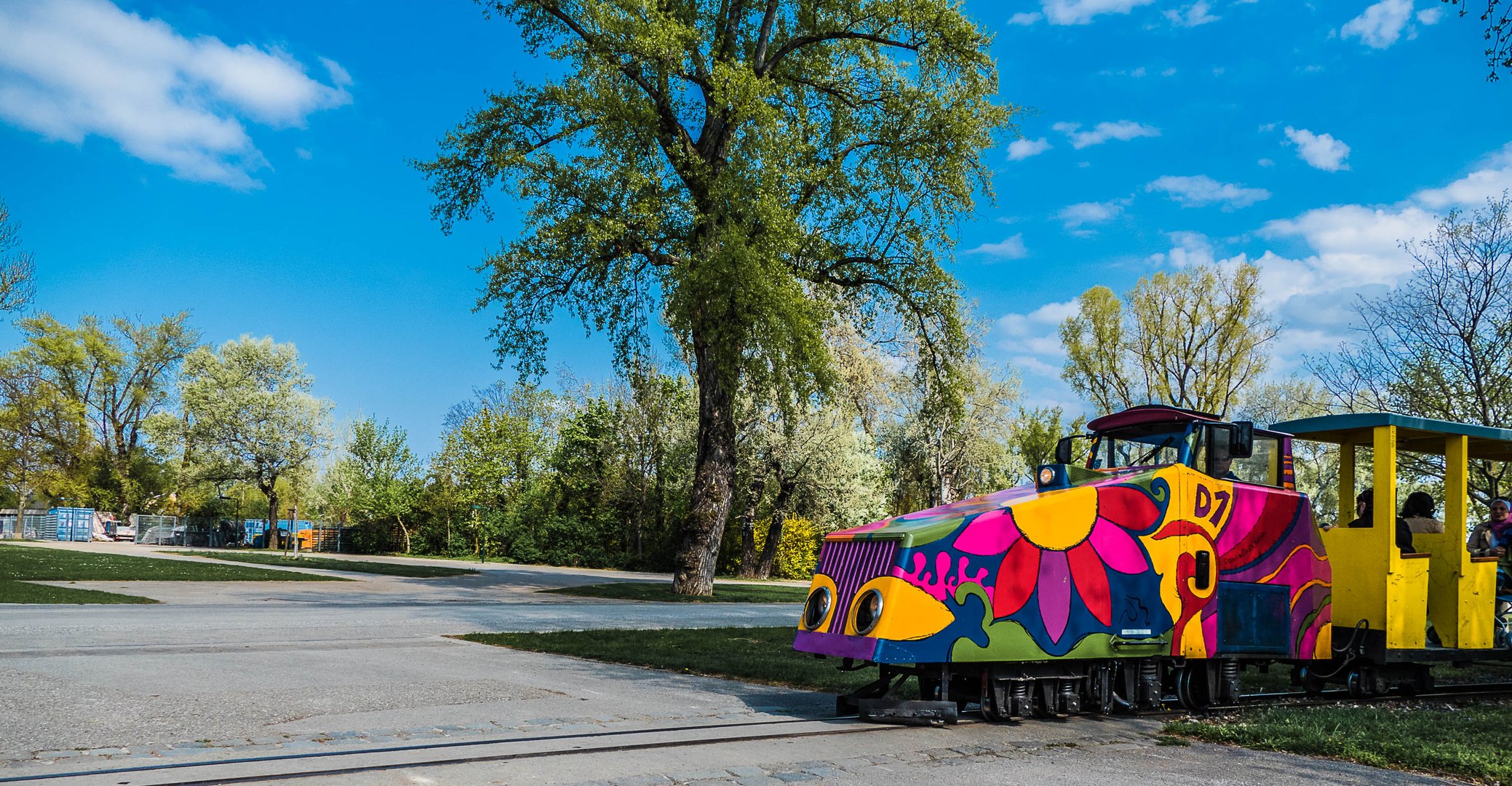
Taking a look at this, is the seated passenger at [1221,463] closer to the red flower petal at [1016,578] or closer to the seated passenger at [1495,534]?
the red flower petal at [1016,578]

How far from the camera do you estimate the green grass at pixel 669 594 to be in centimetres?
2345

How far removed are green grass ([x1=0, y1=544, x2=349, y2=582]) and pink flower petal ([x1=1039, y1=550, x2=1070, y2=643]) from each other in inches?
852

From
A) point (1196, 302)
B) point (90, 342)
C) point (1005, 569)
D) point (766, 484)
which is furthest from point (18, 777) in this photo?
point (90, 342)

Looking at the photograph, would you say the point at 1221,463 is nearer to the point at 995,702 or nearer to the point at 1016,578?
the point at 1016,578

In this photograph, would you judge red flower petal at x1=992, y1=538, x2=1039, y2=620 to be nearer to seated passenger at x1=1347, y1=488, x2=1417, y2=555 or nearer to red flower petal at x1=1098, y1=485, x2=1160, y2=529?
red flower petal at x1=1098, y1=485, x2=1160, y2=529

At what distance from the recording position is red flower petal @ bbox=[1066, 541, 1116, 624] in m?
8.06

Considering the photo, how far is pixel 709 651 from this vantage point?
12469 mm

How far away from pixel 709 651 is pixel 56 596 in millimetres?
12280

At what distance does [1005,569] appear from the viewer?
777cm

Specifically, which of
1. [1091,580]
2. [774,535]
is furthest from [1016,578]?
[774,535]

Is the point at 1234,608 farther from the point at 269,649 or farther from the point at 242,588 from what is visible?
the point at 242,588

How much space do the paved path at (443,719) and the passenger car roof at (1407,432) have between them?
4.54 m

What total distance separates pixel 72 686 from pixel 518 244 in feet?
50.1

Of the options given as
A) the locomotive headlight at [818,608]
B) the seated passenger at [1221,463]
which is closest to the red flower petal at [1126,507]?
the seated passenger at [1221,463]
